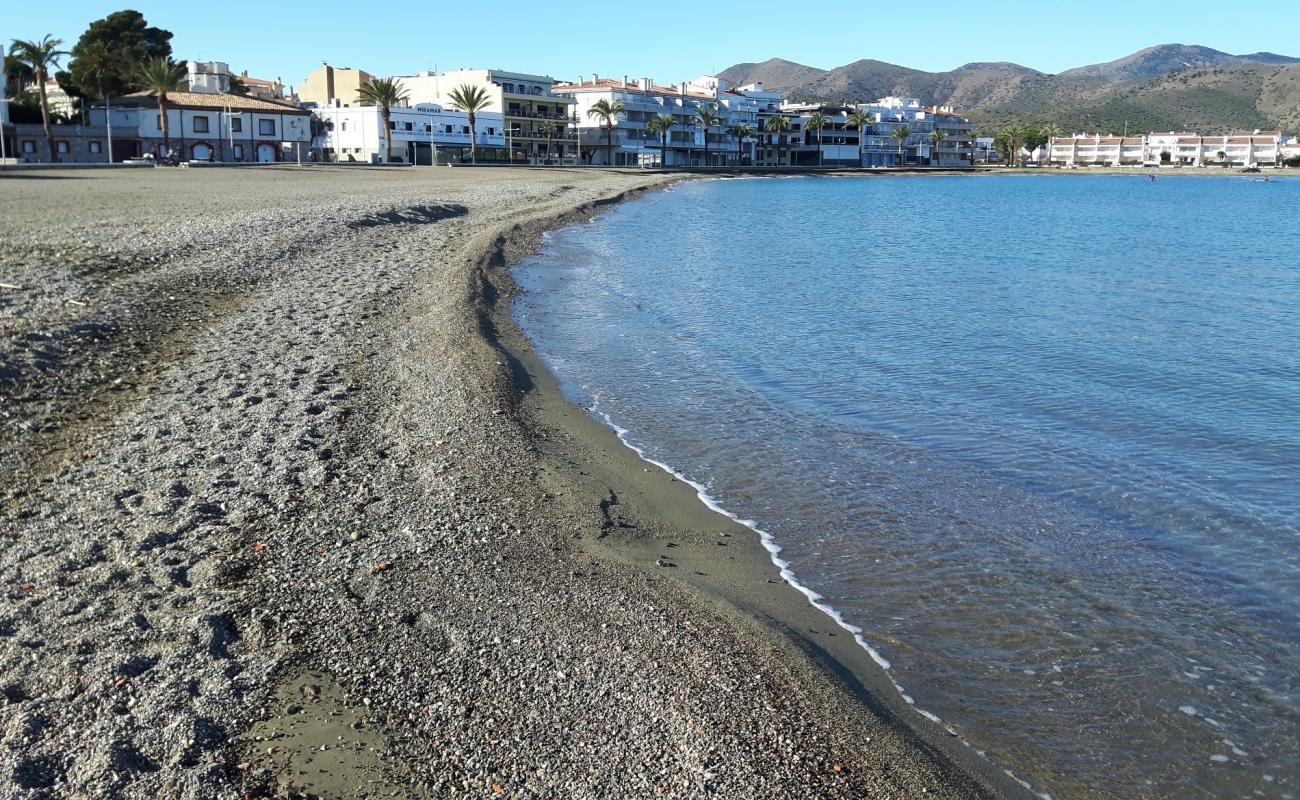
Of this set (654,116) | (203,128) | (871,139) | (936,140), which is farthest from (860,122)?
(203,128)

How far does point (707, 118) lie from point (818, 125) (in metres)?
29.8

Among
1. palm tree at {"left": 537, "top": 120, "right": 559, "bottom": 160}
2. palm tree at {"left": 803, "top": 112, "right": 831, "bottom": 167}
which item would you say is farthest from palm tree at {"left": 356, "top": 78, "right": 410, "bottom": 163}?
palm tree at {"left": 803, "top": 112, "right": 831, "bottom": 167}

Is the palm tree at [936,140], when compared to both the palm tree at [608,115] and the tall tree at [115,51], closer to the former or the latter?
the palm tree at [608,115]

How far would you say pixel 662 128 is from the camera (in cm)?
13575

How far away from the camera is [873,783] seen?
5367 mm

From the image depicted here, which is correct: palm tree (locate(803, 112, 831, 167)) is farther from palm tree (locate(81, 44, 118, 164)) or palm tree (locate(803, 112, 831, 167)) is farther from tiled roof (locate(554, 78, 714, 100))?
palm tree (locate(81, 44, 118, 164))

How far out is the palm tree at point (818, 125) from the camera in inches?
6531

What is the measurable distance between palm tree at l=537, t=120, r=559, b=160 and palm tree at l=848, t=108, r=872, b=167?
70.4 metres

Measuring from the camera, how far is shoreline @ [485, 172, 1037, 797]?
629 cm

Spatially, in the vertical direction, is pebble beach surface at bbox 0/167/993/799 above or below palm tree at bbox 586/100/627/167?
below

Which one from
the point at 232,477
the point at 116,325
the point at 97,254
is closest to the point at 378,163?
the point at 97,254

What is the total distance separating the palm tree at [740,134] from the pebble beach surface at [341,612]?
14604cm

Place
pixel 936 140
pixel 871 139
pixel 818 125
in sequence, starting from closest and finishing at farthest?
1. pixel 818 125
2. pixel 871 139
3. pixel 936 140

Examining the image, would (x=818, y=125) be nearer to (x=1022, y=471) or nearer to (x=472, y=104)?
(x=472, y=104)
